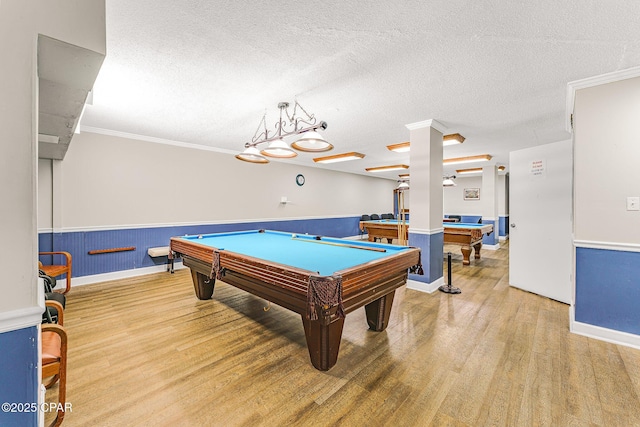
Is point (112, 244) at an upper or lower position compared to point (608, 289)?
upper

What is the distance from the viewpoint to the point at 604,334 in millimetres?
2463

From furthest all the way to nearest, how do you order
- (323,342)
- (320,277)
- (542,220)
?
(542,220), (323,342), (320,277)

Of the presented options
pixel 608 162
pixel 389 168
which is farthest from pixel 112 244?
pixel 389 168

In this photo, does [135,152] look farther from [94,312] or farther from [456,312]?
[456,312]

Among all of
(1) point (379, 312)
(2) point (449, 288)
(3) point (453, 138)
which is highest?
(3) point (453, 138)

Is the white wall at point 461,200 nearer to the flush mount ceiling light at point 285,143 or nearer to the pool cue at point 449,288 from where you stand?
the pool cue at point 449,288

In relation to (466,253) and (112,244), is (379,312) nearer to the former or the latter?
(466,253)

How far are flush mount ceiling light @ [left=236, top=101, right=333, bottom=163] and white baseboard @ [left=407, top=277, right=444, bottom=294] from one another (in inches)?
95.5

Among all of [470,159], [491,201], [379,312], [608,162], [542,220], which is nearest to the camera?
[608,162]

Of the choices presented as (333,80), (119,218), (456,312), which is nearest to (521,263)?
(456,312)

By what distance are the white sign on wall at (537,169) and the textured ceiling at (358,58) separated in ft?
2.04

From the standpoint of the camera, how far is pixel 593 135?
2.52 metres

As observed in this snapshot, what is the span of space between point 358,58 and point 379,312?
2.35m

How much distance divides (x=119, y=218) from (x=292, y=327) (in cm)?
376
